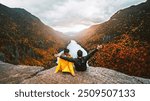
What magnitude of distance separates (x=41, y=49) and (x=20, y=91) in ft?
180

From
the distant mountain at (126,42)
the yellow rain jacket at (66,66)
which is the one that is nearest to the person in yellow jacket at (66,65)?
the yellow rain jacket at (66,66)

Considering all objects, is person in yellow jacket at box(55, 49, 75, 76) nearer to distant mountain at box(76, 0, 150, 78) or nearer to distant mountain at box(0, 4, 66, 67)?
distant mountain at box(76, 0, 150, 78)

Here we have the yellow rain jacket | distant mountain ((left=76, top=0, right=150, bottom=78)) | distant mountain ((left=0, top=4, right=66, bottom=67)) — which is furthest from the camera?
distant mountain ((left=0, top=4, right=66, bottom=67))

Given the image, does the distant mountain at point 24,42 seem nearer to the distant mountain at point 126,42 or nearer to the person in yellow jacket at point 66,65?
the distant mountain at point 126,42

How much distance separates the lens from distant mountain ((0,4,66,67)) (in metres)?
48.2

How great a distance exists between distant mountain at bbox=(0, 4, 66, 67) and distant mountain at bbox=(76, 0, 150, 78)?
11.3 m

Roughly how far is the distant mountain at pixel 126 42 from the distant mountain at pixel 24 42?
37.0 ft

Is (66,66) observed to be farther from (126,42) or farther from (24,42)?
(24,42)

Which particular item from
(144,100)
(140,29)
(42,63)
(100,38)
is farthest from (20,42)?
(144,100)

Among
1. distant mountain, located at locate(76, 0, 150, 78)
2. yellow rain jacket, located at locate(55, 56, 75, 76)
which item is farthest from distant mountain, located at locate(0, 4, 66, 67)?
yellow rain jacket, located at locate(55, 56, 75, 76)

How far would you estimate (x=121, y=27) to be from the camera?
4988cm

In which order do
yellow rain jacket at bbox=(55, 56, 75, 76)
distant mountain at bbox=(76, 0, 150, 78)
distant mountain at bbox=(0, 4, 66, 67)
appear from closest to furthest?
yellow rain jacket at bbox=(55, 56, 75, 76) → distant mountain at bbox=(76, 0, 150, 78) → distant mountain at bbox=(0, 4, 66, 67)

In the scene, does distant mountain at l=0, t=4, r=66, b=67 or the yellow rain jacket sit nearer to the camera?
the yellow rain jacket

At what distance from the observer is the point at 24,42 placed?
58.9 meters
